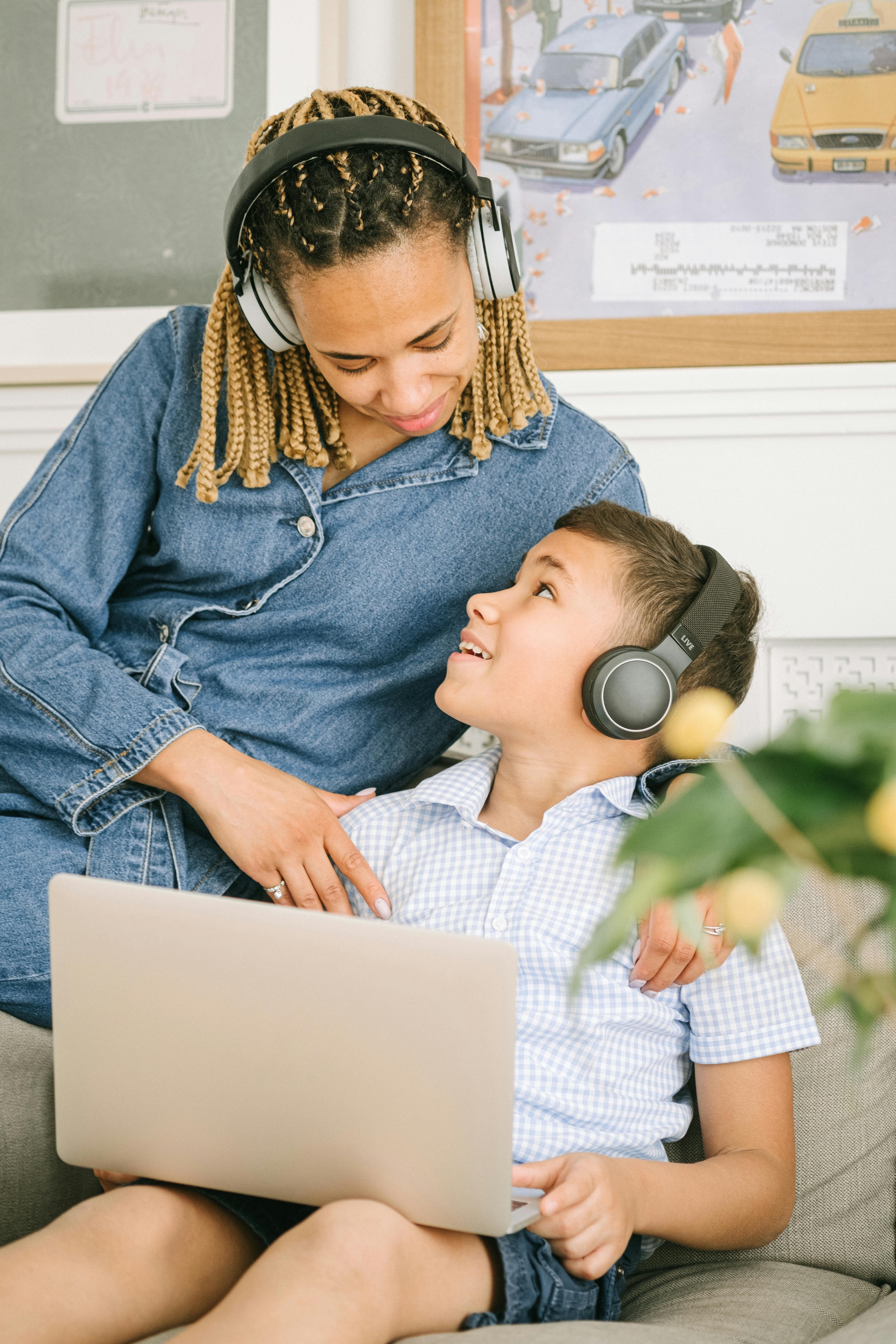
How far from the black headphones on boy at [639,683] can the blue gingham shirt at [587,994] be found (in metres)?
0.09

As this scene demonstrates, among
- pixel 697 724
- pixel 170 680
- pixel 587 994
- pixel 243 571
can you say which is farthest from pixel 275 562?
pixel 697 724

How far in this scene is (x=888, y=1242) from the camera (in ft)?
3.50

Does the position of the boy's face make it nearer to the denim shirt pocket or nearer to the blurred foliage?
the denim shirt pocket

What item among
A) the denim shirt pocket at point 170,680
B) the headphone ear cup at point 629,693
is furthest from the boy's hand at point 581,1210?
the denim shirt pocket at point 170,680

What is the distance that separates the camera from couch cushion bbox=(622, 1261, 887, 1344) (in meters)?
0.89

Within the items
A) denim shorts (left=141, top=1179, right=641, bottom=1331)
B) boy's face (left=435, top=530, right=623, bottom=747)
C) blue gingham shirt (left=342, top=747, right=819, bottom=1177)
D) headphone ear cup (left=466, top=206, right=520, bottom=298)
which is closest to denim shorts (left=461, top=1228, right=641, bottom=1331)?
denim shorts (left=141, top=1179, right=641, bottom=1331)

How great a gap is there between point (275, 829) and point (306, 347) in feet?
1.73

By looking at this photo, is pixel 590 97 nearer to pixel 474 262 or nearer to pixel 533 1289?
pixel 474 262

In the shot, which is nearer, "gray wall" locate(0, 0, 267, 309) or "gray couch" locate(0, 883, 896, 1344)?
"gray couch" locate(0, 883, 896, 1344)

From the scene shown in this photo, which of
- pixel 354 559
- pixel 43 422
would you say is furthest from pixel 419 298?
pixel 43 422

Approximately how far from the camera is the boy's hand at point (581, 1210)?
0.82m

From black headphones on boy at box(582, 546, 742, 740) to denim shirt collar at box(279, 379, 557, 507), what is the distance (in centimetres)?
32

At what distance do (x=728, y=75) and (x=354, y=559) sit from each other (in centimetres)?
93

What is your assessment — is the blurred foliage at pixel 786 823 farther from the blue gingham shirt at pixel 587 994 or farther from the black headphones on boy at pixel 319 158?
the black headphones on boy at pixel 319 158
